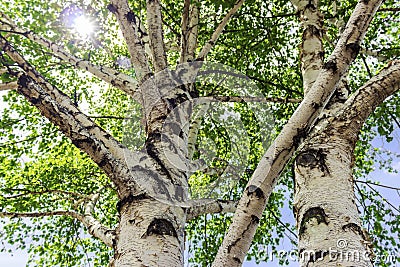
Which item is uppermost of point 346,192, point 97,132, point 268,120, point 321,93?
point 268,120

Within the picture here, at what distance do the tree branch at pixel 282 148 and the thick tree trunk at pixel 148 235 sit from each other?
0.38 m

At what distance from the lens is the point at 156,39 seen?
3740 mm

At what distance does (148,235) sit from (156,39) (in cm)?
222

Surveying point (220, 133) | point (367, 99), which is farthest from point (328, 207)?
point (220, 133)

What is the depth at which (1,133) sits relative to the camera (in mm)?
7953

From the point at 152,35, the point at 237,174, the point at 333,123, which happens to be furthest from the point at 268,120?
the point at 333,123

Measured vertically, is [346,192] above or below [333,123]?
below

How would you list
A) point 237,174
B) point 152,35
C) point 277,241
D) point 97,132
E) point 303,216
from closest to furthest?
point 303,216
point 97,132
point 152,35
point 237,174
point 277,241

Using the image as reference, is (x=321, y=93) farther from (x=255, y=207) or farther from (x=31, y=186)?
(x=31, y=186)

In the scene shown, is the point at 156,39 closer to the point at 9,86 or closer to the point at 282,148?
the point at 9,86

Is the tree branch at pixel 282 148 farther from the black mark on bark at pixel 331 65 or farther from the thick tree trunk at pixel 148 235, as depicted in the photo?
the thick tree trunk at pixel 148 235

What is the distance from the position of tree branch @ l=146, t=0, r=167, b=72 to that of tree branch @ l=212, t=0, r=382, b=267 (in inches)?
72.0

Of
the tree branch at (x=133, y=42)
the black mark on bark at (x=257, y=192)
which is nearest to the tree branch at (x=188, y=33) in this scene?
the tree branch at (x=133, y=42)

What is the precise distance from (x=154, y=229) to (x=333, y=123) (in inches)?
58.7
